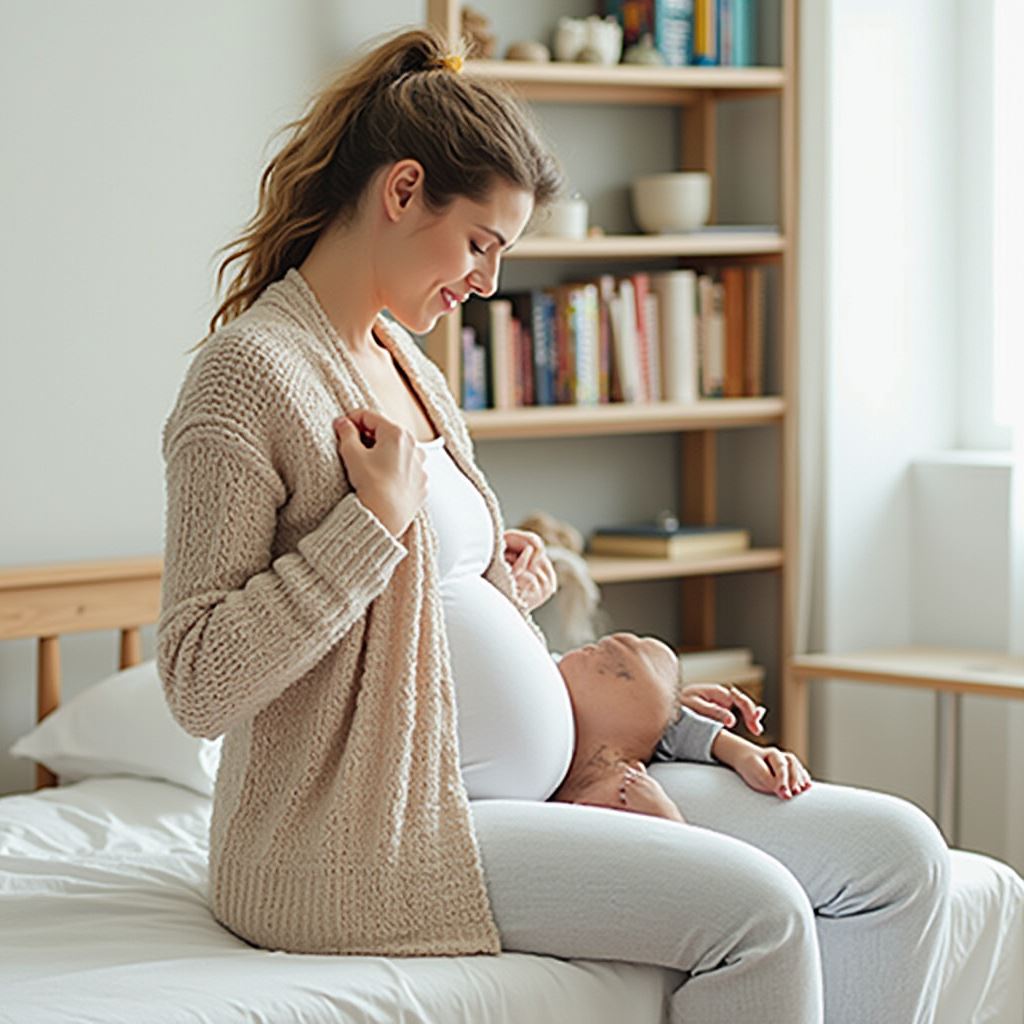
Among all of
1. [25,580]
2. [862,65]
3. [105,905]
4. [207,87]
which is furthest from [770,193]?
[105,905]

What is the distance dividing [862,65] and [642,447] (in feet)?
2.75

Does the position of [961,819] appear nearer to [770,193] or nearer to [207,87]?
[770,193]

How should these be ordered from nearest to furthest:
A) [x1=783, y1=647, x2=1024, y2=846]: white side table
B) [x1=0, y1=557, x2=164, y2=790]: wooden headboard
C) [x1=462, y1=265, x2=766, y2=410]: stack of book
→ [x1=0, y1=557, x2=164, y2=790]: wooden headboard, [x1=783, y1=647, x2=1024, y2=846]: white side table, [x1=462, y1=265, x2=766, y2=410]: stack of book

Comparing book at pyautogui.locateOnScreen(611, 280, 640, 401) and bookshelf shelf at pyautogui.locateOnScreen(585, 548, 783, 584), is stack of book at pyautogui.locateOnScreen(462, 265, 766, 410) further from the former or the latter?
bookshelf shelf at pyautogui.locateOnScreen(585, 548, 783, 584)

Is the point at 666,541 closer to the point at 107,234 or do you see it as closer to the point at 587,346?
the point at 587,346

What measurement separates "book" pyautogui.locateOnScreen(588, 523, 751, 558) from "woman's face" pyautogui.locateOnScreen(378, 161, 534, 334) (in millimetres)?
1667

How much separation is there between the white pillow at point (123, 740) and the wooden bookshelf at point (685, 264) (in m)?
0.81

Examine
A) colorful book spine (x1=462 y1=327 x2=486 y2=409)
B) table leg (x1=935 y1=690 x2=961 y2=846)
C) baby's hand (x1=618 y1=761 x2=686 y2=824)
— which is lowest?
table leg (x1=935 y1=690 x2=961 y2=846)

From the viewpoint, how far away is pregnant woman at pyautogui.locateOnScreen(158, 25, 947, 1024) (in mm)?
1597

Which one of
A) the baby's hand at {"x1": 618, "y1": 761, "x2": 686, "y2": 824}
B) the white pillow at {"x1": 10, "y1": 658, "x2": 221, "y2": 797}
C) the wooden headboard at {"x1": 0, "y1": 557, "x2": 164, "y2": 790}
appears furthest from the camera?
the wooden headboard at {"x1": 0, "y1": 557, "x2": 164, "y2": 790}

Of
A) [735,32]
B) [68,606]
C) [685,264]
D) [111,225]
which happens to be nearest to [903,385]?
[685,264]

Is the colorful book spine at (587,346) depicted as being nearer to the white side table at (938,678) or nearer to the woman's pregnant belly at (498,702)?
the white side table at (938,678)

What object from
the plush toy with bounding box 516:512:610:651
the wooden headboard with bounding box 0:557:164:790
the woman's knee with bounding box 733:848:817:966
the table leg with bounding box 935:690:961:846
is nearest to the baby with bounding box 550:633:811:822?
the woman's knee with bounding box 733:848:817:966

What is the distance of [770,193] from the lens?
3537 millimetres
